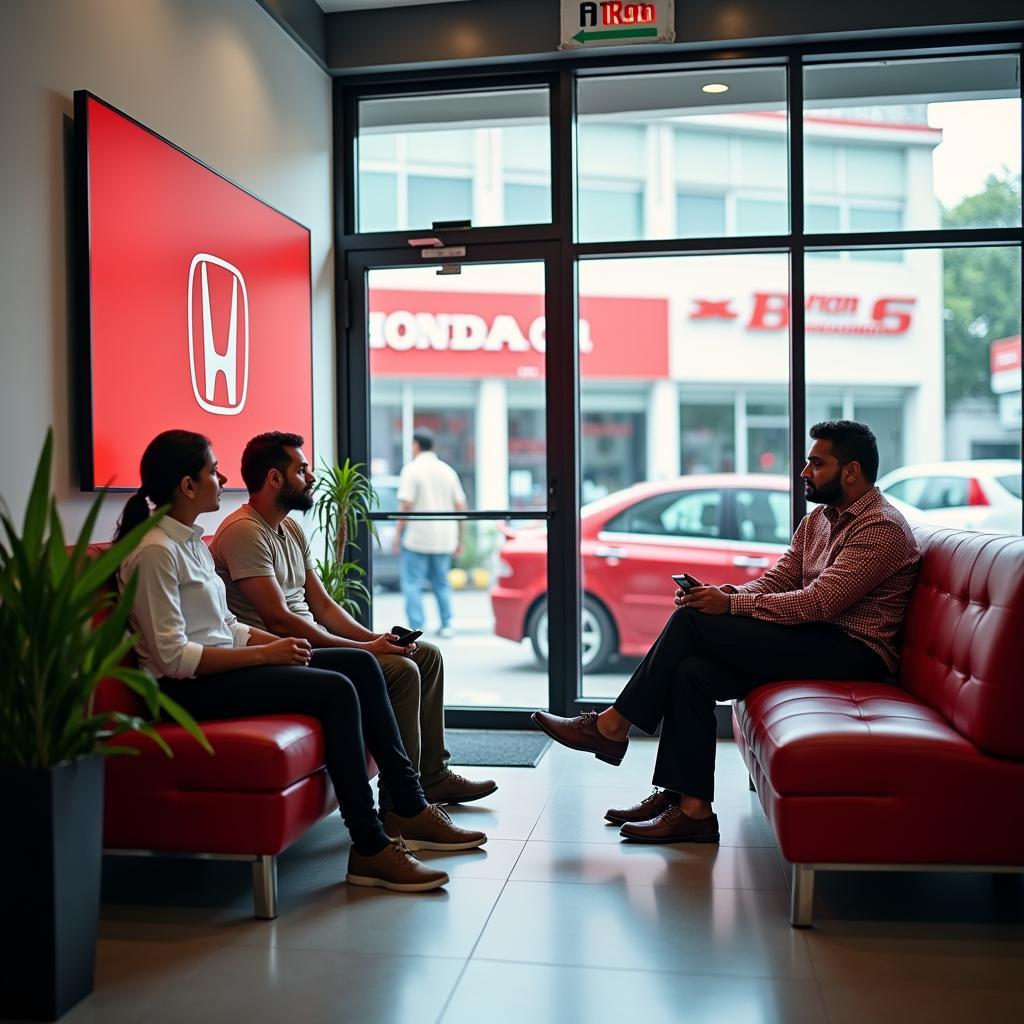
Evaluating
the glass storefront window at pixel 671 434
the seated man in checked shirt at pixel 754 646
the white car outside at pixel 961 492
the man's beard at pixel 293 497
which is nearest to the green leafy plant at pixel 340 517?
the glass storefront window at pixel 671 434

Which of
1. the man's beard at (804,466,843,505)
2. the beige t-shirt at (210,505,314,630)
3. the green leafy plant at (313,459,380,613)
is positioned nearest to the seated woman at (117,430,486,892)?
the beige t-shirt at (210,505,314,630)

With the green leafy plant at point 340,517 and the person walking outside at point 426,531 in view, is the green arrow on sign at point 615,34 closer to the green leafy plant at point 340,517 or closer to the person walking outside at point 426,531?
→ the person walking outside at point 426,531

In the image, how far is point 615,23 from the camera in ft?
16.0

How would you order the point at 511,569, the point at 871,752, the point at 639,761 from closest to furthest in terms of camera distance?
the point at 871,752, the point at 639,761, the point at 511,569

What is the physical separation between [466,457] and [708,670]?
209 centimetres

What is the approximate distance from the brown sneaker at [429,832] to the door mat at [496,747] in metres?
1.08

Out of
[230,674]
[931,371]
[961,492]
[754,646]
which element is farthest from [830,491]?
[931,371]

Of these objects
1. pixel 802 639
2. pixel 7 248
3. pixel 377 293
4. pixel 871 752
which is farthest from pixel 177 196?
pixel 871 752

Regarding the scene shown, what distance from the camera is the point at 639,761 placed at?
14.8 ft

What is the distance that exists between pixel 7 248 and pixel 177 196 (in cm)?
89

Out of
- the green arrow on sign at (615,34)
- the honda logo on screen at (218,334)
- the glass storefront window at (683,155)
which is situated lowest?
the honda logo on screen at (218,334)

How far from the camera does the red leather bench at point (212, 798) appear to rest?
111 inches

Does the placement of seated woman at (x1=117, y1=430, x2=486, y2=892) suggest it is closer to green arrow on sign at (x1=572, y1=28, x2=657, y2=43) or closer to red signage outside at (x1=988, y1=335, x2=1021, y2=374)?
green arrow on sign at (x1=572, y1=28, x2=657, y2=43)

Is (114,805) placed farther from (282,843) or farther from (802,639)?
(802,639)
